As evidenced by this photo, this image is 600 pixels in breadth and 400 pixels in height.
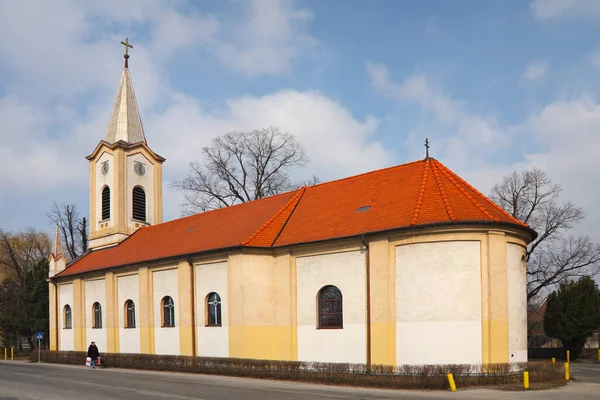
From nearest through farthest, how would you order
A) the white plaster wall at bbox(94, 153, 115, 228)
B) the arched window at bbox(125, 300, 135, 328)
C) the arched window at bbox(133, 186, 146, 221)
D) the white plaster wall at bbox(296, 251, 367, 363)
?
the white plaster wall at bbox(296, 251, 367, 363) < the arched window at bbox(125, 300, 135, 328) < the white plaster wall at bbox(94, 153, 115, 228) < the arched window at bbox(133, 186, 146, 221)

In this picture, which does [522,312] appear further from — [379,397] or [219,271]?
[219,271]

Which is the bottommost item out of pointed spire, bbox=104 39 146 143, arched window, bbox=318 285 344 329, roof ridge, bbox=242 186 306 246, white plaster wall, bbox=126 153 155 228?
arched window, bbox=318 285 344 329

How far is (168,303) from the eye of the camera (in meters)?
31.5

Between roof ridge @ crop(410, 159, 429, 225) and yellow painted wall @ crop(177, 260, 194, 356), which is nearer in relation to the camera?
roof ridge @ crop(410, 159, 429, 225)

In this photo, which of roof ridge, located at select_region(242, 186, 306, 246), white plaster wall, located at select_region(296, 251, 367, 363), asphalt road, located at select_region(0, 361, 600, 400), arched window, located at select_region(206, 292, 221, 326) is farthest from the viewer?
arched window, located at select_region(206, 292, 221, 326)

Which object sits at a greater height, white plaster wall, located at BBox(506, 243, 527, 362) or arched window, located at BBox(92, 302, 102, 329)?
white plaster wall, located at BBox(506, 243, 527, 362)

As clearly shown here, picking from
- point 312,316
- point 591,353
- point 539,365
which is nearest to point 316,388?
point 312,316

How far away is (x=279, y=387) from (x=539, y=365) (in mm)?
9676

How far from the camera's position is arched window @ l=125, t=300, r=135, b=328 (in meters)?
34.1

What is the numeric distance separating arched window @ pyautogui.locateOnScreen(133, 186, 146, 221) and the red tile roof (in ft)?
17.9

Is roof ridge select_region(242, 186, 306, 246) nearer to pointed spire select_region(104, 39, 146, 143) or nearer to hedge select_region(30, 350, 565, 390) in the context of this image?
hedge select_region(30, 350, 565, 390)

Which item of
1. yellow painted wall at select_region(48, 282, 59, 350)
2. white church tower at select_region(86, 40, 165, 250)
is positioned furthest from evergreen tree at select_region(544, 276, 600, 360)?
yellow painted wall at select_region(48, 282, 59, 350)

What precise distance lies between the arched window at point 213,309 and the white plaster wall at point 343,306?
14.3ft

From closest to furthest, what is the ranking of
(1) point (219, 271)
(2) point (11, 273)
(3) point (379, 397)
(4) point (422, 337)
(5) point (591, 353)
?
(3) point (379, 397)
(4) point (422, 337)
(1) point (219, 271)
(5) point (591, 353)
(2) point (11, 273)
